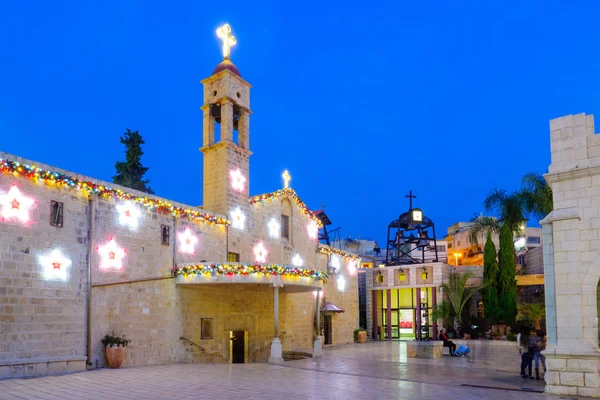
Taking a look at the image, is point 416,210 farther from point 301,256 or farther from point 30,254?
point 30,254

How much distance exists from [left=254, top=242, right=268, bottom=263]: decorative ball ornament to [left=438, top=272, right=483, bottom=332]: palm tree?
12.4 metres

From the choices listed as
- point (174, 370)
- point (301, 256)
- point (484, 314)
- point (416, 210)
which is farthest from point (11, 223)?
point (416, 210)

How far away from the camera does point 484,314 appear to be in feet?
103

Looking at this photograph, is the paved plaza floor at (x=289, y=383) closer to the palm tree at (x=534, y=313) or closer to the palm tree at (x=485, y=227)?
the palm tree at (x=534, y=313)

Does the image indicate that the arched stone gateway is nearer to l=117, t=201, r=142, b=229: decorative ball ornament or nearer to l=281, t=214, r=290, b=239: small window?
l=117, t=201, r=142, b=229: decorative ball ornament

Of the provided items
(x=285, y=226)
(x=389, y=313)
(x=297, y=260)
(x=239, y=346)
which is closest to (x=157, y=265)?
(x=239, y=346)

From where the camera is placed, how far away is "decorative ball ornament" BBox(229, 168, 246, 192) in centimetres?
2348

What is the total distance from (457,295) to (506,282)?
2.87 meters

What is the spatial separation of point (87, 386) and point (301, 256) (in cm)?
1686

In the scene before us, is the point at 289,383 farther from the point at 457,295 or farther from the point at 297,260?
the point at 457,295

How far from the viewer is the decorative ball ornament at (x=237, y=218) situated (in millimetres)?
23487

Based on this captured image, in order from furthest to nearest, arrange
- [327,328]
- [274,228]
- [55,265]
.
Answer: [327,328]
[274,228]
[55,265]

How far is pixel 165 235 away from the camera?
19953mm

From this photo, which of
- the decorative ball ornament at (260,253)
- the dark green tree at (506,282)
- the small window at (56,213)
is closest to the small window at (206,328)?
the decorative ball ornament at (260,253)
